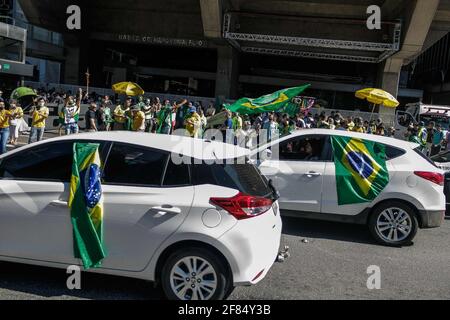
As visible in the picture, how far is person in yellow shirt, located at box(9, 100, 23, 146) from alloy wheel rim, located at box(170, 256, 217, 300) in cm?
1138

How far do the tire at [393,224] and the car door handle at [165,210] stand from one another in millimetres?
3988

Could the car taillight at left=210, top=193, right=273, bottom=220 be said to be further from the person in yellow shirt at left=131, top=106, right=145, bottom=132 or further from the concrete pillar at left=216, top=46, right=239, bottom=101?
the concrete pillar at left=216, top=46, right=239, bottom=101

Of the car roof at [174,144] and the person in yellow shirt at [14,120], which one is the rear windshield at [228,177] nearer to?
the car roof at [174,144]

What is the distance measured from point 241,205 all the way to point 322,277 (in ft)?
6.22

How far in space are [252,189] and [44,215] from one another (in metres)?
1.98

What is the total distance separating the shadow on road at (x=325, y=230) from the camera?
24.8ft

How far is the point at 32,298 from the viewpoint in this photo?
459 cm

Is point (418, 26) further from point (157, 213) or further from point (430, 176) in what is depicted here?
point (157, 213)

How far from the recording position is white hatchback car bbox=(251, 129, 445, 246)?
7160 millimetres

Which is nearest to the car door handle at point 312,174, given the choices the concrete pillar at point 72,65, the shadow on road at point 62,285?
the shadow on road at point 62,285

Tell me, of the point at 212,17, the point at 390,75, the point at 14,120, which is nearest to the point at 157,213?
the point at 14,120

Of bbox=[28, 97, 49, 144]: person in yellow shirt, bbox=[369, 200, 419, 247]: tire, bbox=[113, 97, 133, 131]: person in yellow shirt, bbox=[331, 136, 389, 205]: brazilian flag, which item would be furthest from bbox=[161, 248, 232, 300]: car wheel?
bbox=[113, 97, 133, 131]: person in yellow shirt

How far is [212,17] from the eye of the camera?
27141 millimetres
